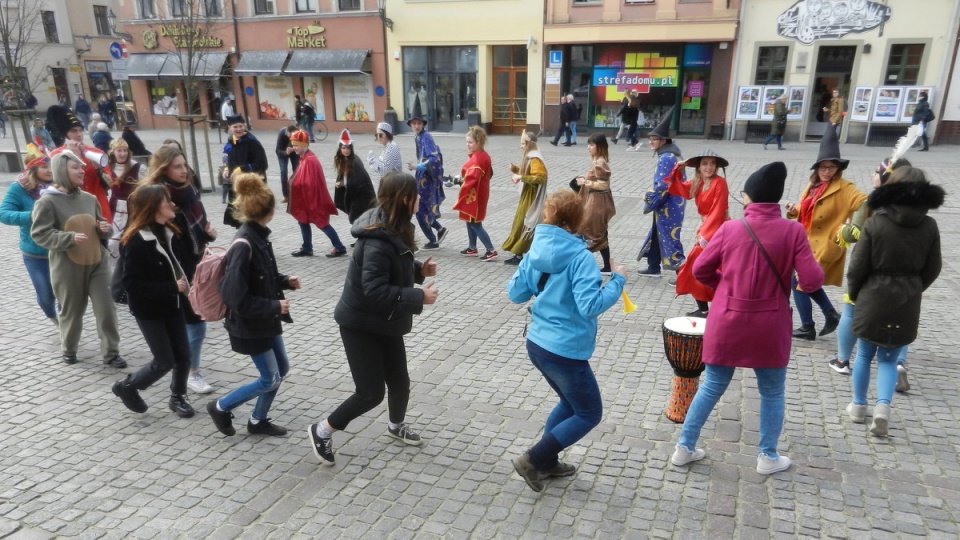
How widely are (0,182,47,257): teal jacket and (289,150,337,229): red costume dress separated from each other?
10.6ft

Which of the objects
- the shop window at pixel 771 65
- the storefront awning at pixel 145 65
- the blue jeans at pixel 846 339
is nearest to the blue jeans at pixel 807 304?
the blue jeans at pixel 846 339

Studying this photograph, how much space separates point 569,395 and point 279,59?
26499mm

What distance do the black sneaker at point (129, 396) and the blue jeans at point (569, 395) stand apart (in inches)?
110

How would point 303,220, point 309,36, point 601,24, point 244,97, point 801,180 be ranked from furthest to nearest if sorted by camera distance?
point 244,97
point 309,36
point 601,24
point 801,180
point 303,220

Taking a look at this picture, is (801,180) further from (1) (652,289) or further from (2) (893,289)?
(2) (893,289)

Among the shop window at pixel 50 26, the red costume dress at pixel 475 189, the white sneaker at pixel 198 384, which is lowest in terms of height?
the white sneaker at pixel 198 384

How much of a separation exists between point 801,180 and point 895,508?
11.7 metres

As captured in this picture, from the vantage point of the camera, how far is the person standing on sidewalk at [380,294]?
11.6 ft

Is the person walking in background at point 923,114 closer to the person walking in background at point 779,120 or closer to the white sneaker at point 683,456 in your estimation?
the person walking in background at point 779,120

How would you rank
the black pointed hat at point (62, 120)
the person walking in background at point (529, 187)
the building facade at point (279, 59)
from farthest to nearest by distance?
the building facade at point (279, 59), the black pointed hat at point (62, 120), the person walking in background at point (529, 187)

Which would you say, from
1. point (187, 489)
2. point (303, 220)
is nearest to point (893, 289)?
point (187, 489)

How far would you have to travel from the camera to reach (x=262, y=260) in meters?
3.87

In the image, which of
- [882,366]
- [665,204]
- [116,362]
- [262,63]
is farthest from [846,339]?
[262,63]

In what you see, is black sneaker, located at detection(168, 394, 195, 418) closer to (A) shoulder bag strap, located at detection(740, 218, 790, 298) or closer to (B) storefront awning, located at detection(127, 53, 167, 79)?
(A) shoulder bag strap, located at detection(740, 218, 790, 298)
